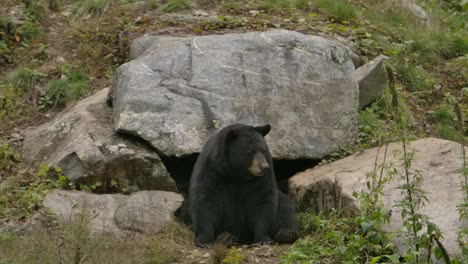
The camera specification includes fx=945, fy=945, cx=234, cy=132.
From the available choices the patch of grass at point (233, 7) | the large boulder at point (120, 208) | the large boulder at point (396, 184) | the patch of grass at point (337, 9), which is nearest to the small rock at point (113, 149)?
the large boulder at point (120, 208)

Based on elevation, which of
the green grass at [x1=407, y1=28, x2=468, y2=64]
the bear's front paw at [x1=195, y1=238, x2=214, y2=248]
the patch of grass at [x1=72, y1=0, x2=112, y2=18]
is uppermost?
the green grass at [x1=407, y1=28, x2=468, y2=64]

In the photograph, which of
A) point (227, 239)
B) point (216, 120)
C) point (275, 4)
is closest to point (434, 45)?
point (275, 4)

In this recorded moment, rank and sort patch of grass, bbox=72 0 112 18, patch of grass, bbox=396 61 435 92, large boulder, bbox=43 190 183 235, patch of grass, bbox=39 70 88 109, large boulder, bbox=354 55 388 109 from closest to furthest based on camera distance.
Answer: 1. large boulder, bbox=43 190 183 235
2. large boulder, bbox=354 55 388 109
3. patch of grass, bbox=39 70 88 109
4. patch of grass, bbox=396 61 435 92
5. patch of grass, bbox=72 0 112 18

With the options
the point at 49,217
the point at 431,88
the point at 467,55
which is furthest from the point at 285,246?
the point at 467,55

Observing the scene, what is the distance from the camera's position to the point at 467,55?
13609 mm

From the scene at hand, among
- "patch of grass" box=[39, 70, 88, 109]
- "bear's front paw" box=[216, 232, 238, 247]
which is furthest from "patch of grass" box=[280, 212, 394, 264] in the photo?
"patch of grass" box=[39, 70, 88, 109]

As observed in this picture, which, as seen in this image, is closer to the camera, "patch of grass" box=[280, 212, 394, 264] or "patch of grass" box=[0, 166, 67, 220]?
"patch of grass" box=[280, 212, 394, 264]

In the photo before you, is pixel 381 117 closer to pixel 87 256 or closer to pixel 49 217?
pixel 49 217

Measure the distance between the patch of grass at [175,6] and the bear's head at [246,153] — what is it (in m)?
4.75

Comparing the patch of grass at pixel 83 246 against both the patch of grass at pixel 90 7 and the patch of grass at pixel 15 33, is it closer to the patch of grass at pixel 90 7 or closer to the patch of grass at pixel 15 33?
the patch of grass at pixel 15 33

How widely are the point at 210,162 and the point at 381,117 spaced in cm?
318

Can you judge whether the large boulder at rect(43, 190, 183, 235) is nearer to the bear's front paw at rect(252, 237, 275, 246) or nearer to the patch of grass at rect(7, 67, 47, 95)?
the bear's front paw at rect(252, 237, 275, 246)

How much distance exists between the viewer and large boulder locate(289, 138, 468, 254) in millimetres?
7785

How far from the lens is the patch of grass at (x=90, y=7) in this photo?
13.9m
